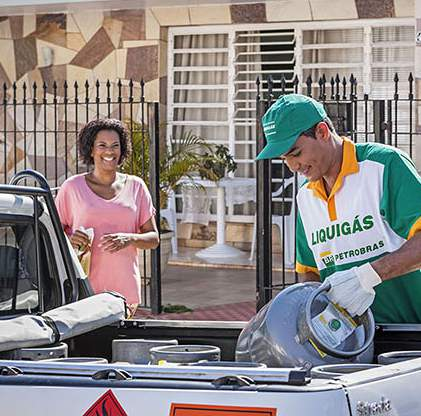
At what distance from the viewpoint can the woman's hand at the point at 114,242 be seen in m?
6.45

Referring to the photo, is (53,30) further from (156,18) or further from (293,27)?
(293,27)

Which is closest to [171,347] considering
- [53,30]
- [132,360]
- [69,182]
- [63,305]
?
[132,360]

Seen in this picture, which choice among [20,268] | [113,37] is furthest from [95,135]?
[113,37]

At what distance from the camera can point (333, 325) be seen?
3.88m

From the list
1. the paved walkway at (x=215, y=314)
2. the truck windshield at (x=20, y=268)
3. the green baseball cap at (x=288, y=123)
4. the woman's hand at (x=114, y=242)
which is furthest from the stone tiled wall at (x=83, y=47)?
the green baseball cap at (x=288, y=123)

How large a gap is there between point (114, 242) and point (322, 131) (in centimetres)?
222

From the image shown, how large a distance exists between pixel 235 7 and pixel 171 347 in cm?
1090

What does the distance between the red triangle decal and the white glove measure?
41.2 inches

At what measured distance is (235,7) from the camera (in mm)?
14508

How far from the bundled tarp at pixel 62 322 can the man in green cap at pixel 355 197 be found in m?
0.84

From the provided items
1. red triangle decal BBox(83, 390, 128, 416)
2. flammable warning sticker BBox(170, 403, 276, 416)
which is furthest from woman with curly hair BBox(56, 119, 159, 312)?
flammable warning sticker BBox(170, 403, 276, 416)

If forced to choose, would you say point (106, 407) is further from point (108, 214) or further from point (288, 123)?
point (108, 214)

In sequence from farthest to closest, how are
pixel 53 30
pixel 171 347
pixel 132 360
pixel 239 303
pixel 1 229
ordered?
pixel 53 30, pixel 239 303, pixel 1 229, pixel 132 360, pixel 171 347

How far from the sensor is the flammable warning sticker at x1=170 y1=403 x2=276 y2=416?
304 centimetres
